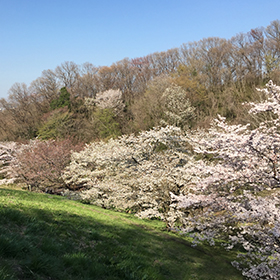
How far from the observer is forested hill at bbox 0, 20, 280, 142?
119ft

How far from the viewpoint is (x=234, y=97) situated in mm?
36250

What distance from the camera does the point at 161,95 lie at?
124 ft

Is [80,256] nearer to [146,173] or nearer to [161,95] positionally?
[146,173]

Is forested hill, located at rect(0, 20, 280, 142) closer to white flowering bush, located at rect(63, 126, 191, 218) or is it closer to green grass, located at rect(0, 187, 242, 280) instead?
white flowering bush, located at rect(63, 126, 191, 218)

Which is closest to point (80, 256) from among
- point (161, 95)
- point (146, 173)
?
point (146, 173)

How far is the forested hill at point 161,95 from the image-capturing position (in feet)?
119

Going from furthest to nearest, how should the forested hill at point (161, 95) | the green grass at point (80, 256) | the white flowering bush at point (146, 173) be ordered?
the forested hill at point (161, 95)
the white flowering bush at point (146, 173)
the green grass at point (80, 256)

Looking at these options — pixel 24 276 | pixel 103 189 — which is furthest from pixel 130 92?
pixel 24 276

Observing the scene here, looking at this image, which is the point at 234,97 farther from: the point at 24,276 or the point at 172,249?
the point at 24,276

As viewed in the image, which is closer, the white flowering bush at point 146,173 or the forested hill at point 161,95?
the white flowering bush at point 146,173

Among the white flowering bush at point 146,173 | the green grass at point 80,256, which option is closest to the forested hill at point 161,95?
the white flowering bush at point 146,173

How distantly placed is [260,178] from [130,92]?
52332 mm

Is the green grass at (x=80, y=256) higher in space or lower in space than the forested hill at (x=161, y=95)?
lower

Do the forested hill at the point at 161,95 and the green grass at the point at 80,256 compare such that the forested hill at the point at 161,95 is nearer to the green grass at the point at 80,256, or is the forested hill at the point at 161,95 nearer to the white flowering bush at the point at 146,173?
the white flowering bush at the point at 146,173
